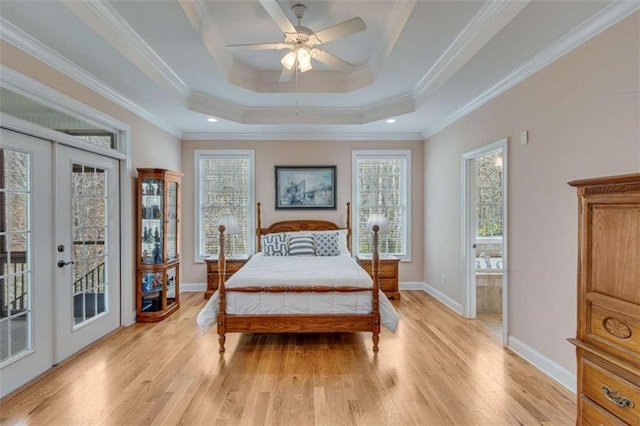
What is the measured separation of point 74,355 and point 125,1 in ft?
10.5

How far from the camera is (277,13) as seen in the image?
228 cm

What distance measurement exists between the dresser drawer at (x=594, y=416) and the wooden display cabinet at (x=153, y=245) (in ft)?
14.1

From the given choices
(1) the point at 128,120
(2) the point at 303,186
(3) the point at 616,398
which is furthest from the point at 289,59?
(2) the point at 303,186

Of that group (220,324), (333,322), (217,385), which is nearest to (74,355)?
(220,324)

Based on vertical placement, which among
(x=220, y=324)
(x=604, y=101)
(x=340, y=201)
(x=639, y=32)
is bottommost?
(x=220, y=324)

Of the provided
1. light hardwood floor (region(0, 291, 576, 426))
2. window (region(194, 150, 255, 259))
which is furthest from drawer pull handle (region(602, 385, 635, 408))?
window (region(194, 150, 255, 259))

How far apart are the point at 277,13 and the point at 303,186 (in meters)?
3.55

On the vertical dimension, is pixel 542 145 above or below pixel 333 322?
above

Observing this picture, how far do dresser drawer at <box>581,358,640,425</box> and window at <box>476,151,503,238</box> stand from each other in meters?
4.18

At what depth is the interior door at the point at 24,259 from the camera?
252 centimetres

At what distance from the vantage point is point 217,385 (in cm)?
266

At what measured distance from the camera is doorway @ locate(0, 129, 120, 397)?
2555 mm

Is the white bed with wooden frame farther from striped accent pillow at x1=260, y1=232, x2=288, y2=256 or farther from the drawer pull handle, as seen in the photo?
the drawer pull handle

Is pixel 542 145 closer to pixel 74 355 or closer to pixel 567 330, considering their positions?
pixel 567 330
